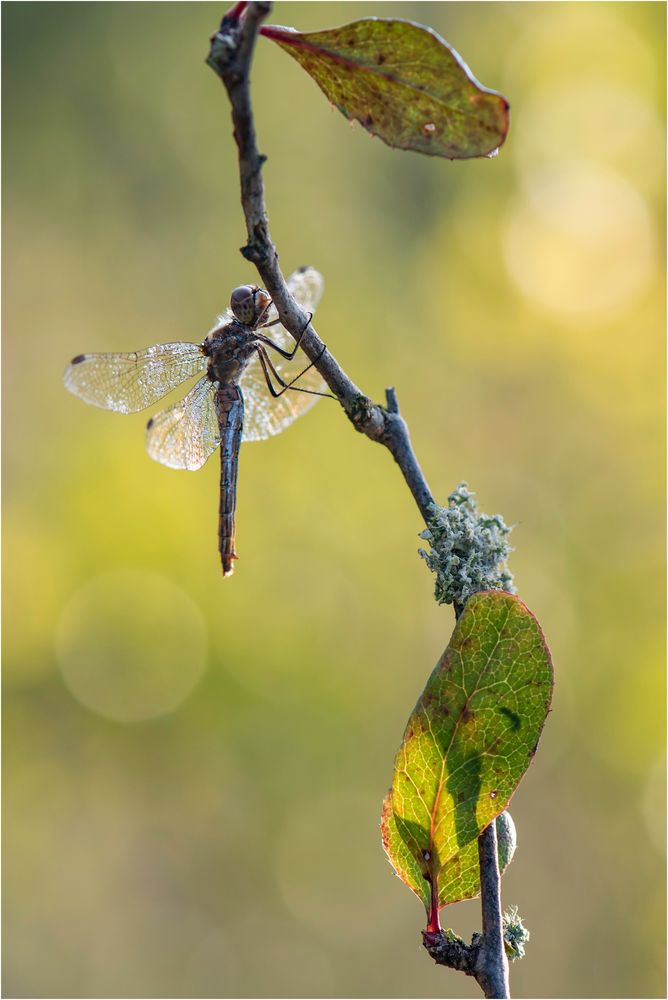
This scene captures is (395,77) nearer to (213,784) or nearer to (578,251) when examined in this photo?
(213,784)

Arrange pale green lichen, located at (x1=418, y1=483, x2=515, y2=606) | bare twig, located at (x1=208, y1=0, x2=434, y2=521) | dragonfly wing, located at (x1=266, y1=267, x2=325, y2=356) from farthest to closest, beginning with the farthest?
dragonfly wing, located at (x1=266, y1=267, x2=325, y2=356), pale green lichen, located at (x1=418, y1=483, x2=515, y2=606), bare twig, located at (x1=208, y1=0, x2=434, y2=521)

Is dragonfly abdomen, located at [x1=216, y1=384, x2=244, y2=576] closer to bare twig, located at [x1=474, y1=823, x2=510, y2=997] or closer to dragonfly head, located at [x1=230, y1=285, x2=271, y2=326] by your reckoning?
dragonfly head, located at [x1=230, y1=285, x2=271, y2=326]

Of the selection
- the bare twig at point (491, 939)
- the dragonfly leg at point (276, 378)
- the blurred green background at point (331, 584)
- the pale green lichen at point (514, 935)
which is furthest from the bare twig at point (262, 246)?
the blurred green background at point (331, 584)

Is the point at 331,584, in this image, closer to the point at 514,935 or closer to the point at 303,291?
the point at 303,291

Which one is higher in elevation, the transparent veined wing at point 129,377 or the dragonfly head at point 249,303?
the transparent veined wing at point 129,377

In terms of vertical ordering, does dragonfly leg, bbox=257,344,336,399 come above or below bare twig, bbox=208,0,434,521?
above

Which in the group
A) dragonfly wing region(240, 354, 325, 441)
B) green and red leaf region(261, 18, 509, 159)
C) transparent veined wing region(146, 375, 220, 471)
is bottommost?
green and red leaf region(261, 18, 509, 159)

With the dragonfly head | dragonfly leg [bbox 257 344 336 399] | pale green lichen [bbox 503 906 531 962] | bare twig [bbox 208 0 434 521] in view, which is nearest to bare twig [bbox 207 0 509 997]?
bare twig [bbox 208 0 434 521]

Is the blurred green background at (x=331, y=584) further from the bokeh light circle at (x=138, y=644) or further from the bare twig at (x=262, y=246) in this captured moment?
the bare twig at (x=262, y=246)
